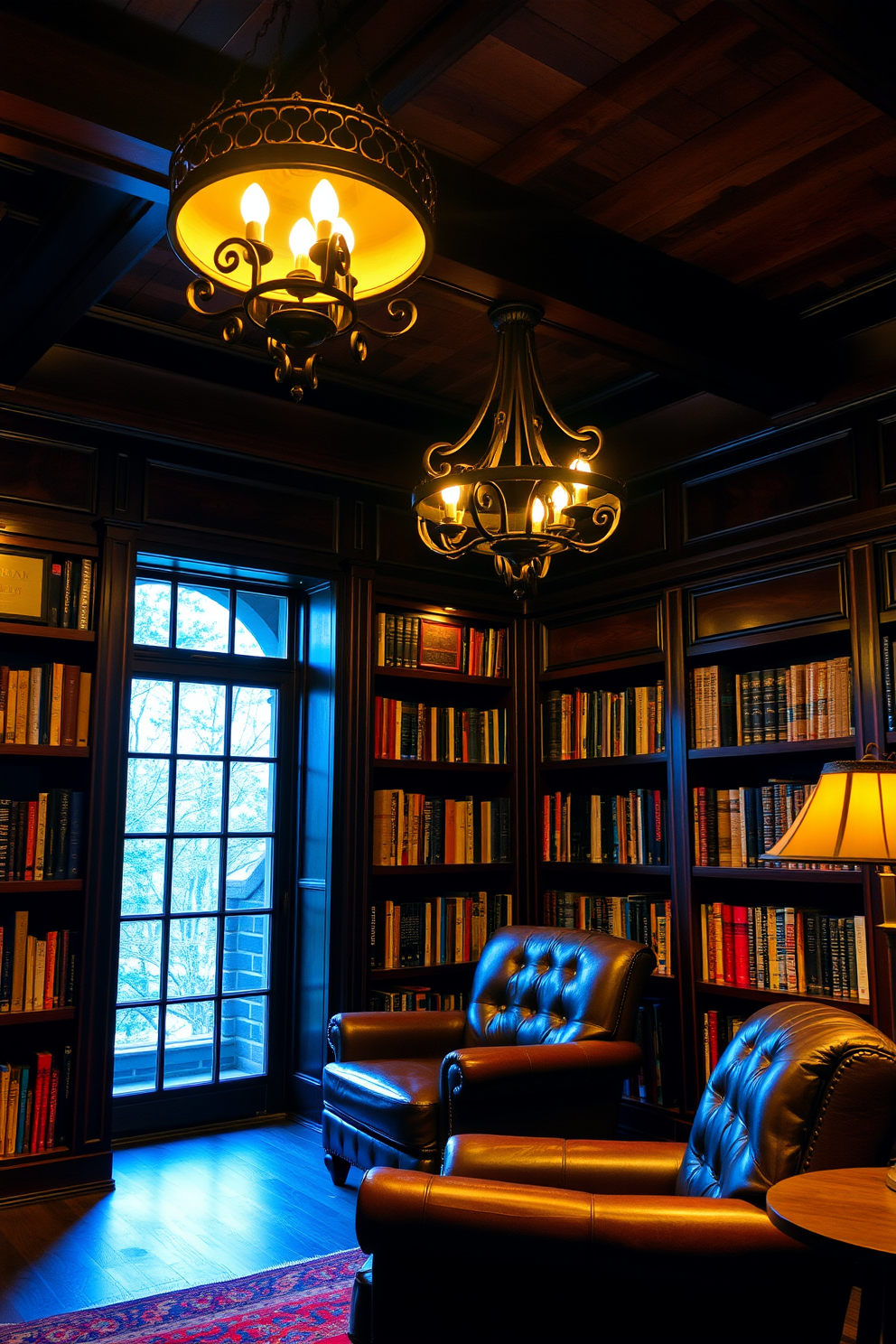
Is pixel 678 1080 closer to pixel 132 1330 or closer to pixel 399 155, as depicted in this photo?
pixel 132 1330

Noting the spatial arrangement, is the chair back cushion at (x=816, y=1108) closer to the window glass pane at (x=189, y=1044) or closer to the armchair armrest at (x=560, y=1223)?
the armchair armrest at (x=560, y=1223)

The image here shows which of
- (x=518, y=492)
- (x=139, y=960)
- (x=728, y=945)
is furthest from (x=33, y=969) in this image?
(x=728, y=945)

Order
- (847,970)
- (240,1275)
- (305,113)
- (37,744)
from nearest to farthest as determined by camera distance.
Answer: (305,113) < (240,1275) < (847,970) < (37,744)

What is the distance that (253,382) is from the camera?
4.30 meters

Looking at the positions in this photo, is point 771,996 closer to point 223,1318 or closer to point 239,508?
point 223,1318

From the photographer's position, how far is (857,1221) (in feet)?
5.74

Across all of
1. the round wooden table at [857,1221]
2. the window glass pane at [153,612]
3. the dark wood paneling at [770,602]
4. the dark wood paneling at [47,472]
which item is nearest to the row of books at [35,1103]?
the window glass pane at [153,612]

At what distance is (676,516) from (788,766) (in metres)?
1.12

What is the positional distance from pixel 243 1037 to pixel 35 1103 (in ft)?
3.61

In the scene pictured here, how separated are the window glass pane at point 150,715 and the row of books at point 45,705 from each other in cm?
54

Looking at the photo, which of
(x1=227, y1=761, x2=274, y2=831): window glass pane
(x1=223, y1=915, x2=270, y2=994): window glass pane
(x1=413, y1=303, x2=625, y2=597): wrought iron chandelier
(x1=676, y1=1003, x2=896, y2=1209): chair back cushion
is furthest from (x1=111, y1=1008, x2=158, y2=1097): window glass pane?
(x1=676, y1=1003, x2=896, y2=1209): chair back cushion

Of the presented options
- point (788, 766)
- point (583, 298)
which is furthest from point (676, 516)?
point (583, 298)

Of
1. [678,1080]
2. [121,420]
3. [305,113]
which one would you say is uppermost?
[121,420]

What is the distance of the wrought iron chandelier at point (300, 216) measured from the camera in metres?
1.62
